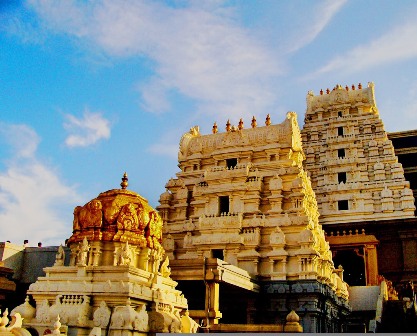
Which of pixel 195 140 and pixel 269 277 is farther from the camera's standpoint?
pixel 195 140

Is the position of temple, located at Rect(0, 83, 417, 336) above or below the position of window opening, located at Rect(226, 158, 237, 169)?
below

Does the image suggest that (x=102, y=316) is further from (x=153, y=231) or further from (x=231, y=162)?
(x=231, y=162)

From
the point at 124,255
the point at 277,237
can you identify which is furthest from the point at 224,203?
the point at 124,255

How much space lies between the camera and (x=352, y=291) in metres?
36.2

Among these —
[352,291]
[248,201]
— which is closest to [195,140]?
[248,201]

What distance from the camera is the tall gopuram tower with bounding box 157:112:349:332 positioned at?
2744 centimetres

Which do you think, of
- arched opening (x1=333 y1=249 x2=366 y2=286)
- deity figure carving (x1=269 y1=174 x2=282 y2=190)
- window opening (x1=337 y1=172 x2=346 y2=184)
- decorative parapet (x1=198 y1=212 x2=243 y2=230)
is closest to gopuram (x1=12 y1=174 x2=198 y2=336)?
decorative parapet (x1=198 y1=212 x2=243 y2=230)

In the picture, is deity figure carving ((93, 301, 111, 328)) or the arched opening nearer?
deity figure carving ((93, 301, 111, 328))

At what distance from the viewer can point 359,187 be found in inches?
1624

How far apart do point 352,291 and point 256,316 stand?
36.9 feet

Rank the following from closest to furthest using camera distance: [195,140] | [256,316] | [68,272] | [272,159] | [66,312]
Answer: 1. [66,312]
2. [68,272]
3. [256,316]
4. [272,159]
5. [195,140]

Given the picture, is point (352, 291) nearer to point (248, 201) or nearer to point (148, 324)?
point (248, 201)

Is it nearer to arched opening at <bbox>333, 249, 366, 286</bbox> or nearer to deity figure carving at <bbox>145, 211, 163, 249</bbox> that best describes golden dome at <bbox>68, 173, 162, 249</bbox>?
deity figure carving at <bbox>145, 211, 163, 249</bbox>

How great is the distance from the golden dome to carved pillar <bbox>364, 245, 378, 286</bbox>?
71.0 ft
